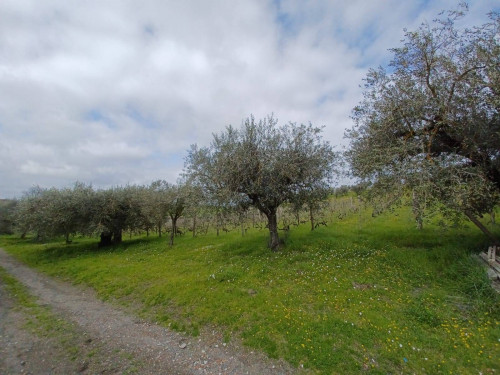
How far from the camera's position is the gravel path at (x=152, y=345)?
6.52 m

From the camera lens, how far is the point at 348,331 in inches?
300

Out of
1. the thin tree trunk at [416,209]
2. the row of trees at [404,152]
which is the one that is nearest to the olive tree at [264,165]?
the row of trees at [404,152]

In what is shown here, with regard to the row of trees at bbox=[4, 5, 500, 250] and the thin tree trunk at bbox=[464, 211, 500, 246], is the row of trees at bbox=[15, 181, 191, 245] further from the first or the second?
the thin tree trunk at bbox=[464, 211, 500, 246]

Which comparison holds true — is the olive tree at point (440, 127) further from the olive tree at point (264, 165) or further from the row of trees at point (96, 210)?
the row of trees at point (96, 210)

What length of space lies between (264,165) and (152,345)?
10.4m

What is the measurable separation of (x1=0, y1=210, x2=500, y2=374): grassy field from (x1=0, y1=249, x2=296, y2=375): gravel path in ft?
1.53

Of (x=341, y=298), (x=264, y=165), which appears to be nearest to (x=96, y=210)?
(x=264, y=165)

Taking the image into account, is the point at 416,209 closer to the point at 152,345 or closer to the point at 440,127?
the point at 440,127

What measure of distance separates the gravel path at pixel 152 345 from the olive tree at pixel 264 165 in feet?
27.0

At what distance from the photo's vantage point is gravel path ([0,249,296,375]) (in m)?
6.52

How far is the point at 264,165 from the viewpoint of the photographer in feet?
48.2

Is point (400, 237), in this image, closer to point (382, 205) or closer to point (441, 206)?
point (441, 206)

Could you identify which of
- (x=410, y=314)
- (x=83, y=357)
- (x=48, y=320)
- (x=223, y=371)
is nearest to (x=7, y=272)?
(x=48, y=320)

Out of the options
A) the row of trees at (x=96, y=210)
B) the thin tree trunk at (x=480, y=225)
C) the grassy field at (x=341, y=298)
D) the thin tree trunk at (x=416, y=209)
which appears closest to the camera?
the grassy field at (x=341, y=298)
